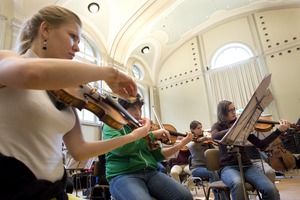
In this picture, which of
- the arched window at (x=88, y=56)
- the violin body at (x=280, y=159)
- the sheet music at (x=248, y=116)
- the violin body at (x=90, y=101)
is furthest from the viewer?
the arched window at (x=88, y=56)

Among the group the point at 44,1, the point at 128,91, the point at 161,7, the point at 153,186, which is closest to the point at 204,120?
the point at 161,7

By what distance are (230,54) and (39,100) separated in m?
9.56

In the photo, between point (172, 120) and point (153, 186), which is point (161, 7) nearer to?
point (172, 120)

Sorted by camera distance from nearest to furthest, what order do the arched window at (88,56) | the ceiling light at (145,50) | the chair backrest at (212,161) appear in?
1. the chair backrest at (212,161)
2. the arched window at (88,56)
3. the ceiling light at (145,50)

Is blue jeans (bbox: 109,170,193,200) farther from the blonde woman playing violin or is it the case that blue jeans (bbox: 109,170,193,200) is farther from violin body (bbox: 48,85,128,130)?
the blonde woman playing violin

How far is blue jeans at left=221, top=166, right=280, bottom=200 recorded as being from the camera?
72.6 inches

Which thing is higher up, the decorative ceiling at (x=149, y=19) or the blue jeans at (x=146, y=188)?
the decorative ceiling at (x=149, y=19)

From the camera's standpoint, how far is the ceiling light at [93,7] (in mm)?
6972

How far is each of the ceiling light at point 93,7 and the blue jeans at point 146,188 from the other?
668cm

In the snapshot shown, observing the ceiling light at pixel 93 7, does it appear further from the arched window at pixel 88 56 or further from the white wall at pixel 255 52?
the white wall at pixel 255 52

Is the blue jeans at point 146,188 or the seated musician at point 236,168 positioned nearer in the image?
the blue jeans at point 146,188

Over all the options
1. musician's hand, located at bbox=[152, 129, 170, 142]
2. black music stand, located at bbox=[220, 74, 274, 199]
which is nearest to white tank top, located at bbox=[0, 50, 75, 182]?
musician's hand, located at bbox=[152, 129, 170, 142]

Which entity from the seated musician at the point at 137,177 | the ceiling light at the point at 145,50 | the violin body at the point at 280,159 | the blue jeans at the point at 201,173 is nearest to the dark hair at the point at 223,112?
the blue jeans at the point at 201,173

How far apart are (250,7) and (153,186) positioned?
926 centimetres
